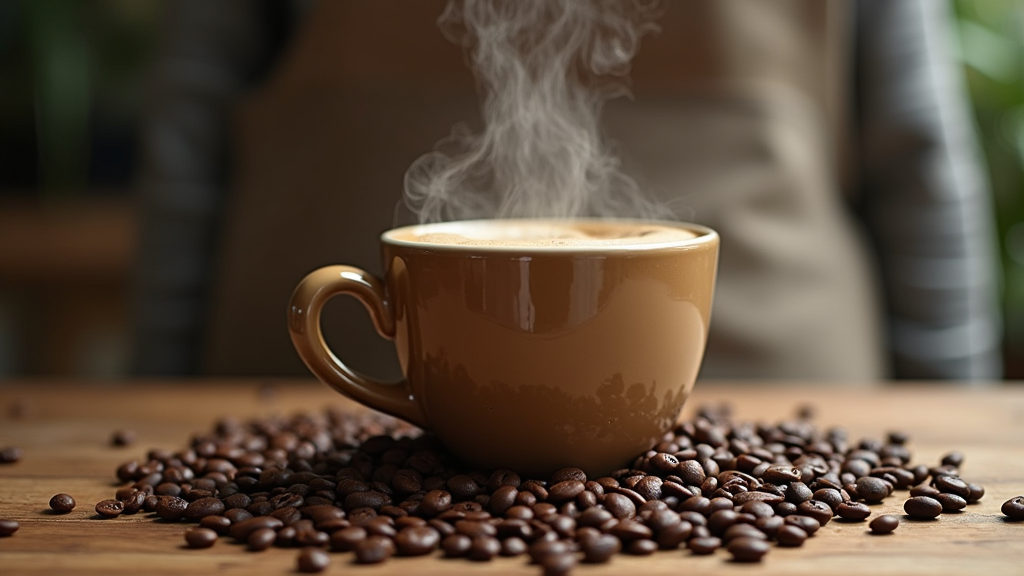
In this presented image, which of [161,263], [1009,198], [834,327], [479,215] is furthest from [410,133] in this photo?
[1009,198]

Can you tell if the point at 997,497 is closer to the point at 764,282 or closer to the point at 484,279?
the point at 484,279

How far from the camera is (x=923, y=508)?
0.78 m

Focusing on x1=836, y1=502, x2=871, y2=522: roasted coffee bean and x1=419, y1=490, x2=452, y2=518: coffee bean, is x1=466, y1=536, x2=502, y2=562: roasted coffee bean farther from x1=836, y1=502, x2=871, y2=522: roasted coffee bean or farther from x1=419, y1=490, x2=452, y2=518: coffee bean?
x1=836, y1=502, x2=871, y2=522: roasted coffee bean

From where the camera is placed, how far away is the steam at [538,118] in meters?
1.07

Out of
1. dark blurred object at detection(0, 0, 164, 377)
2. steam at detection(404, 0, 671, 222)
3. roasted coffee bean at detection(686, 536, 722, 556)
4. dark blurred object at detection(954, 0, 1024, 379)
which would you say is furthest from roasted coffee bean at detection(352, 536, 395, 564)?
dark blurred object at detection(0, 0, 164, 377)

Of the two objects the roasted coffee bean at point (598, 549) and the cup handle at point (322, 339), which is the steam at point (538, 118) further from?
the roasted coffee bean at point (598, 549)

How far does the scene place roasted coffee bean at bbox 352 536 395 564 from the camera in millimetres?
680

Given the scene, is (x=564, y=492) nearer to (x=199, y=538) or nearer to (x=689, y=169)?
(x=199, y=538)

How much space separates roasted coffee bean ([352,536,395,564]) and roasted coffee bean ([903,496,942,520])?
1.40ft

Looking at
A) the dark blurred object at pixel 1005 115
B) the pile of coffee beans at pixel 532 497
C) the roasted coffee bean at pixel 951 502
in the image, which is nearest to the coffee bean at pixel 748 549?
the pile of coffee beans at pixel 532 497

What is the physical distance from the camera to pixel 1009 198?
269 centimetres

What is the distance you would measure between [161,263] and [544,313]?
4.20 feet

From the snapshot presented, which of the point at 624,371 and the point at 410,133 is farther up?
the point at 410,133

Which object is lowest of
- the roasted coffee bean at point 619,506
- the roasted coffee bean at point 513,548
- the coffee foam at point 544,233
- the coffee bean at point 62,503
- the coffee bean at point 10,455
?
the coffee bean at point 10,455
